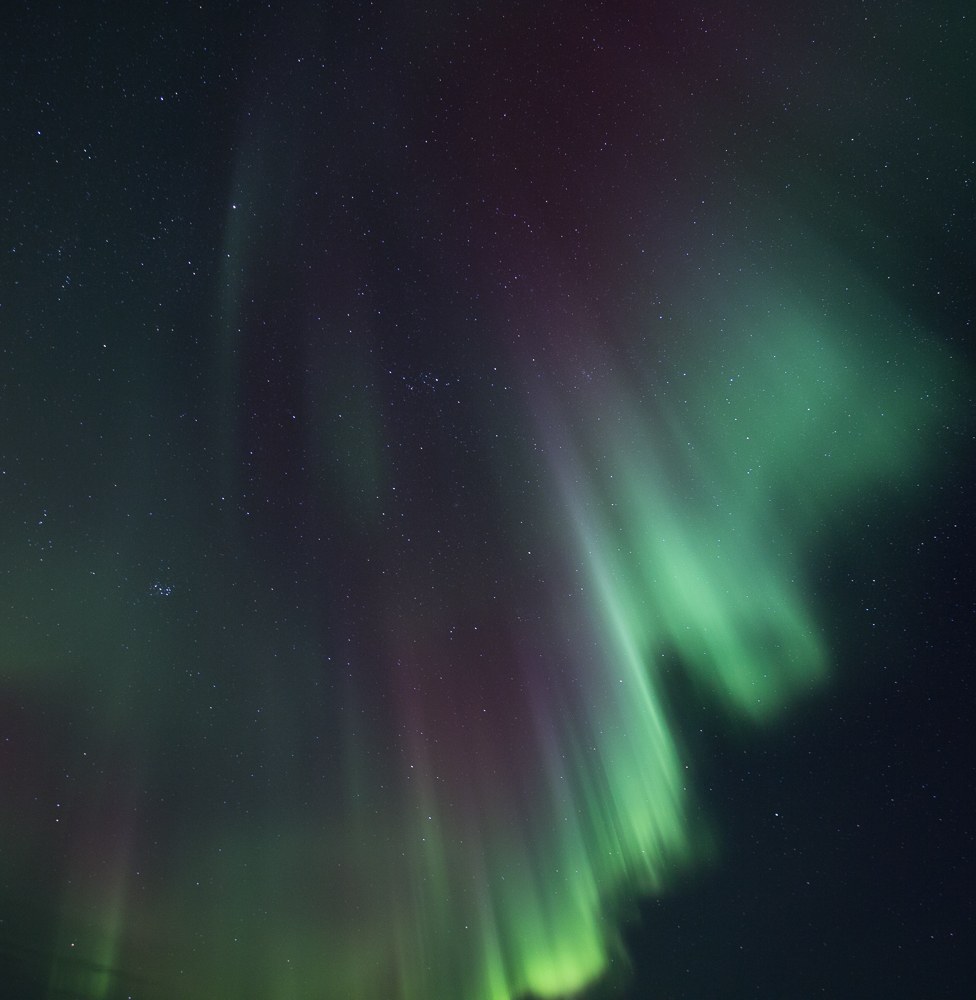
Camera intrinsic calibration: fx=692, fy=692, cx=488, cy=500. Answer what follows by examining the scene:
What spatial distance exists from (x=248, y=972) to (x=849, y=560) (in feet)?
11.7

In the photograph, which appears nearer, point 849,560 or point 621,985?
Answer: point 849,560

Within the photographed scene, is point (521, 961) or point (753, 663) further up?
point (753, 663)

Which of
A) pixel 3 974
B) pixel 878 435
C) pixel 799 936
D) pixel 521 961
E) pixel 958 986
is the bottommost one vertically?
pixel 958 986

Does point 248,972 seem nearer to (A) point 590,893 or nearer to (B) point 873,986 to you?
(A) point 590,893

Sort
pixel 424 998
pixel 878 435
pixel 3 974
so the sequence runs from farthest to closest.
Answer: pixel 424 998, pixel 878 435, pixel 3 974

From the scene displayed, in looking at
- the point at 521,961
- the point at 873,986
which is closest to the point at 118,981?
the point at 521,961

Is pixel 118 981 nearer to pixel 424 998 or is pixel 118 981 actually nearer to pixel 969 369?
pixel 424 998

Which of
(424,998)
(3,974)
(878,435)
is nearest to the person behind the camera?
(3,974)

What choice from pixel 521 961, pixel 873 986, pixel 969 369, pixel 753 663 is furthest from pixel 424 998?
pixel 969 369

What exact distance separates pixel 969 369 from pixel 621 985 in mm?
3518

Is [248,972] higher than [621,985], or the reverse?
[248,972]

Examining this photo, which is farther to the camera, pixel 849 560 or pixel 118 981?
pixel 849 560

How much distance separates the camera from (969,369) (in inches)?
123

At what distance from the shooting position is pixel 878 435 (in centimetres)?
331
